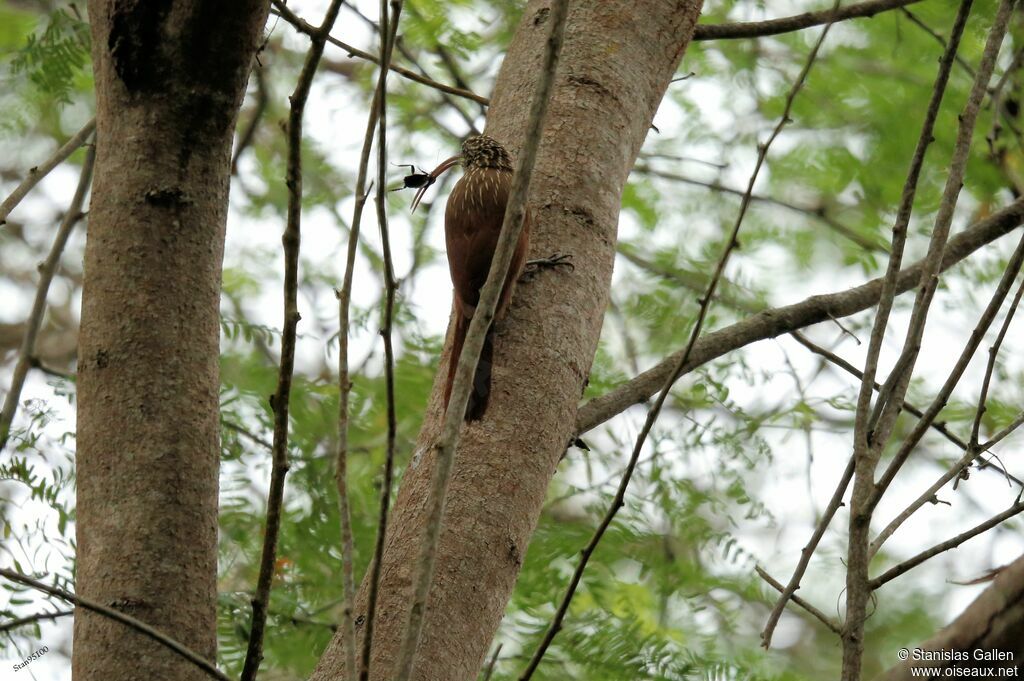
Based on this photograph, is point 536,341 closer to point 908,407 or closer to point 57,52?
point 908,407

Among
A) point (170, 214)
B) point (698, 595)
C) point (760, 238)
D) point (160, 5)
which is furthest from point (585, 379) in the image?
point (760, 238)

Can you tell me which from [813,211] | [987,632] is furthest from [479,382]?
[813,211]

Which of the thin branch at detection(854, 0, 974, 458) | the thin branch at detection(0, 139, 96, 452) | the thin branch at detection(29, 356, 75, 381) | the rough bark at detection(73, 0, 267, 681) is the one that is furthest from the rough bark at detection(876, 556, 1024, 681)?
the thin branch at detection(29, 356, 75, 381)

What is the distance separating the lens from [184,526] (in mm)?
1942

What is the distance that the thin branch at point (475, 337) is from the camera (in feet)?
4.76

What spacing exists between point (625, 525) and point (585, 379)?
133 cm

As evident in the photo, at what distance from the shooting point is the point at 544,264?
2562 millimetres

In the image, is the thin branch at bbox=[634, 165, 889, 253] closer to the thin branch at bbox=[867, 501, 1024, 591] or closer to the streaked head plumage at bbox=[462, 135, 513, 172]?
the streaked head plumage at bbox=[462, 135, 513, 172]

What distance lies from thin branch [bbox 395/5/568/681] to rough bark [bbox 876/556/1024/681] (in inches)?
24.5

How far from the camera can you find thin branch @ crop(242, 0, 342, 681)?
5.26 ft

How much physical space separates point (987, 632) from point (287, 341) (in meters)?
1.06

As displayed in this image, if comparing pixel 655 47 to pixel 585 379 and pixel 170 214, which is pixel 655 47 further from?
pixel 170 214

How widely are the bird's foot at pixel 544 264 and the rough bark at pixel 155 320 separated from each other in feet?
2.51

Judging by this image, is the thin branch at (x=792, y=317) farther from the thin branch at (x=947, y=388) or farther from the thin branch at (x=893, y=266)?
the thin branch at (x=947, y=388)
